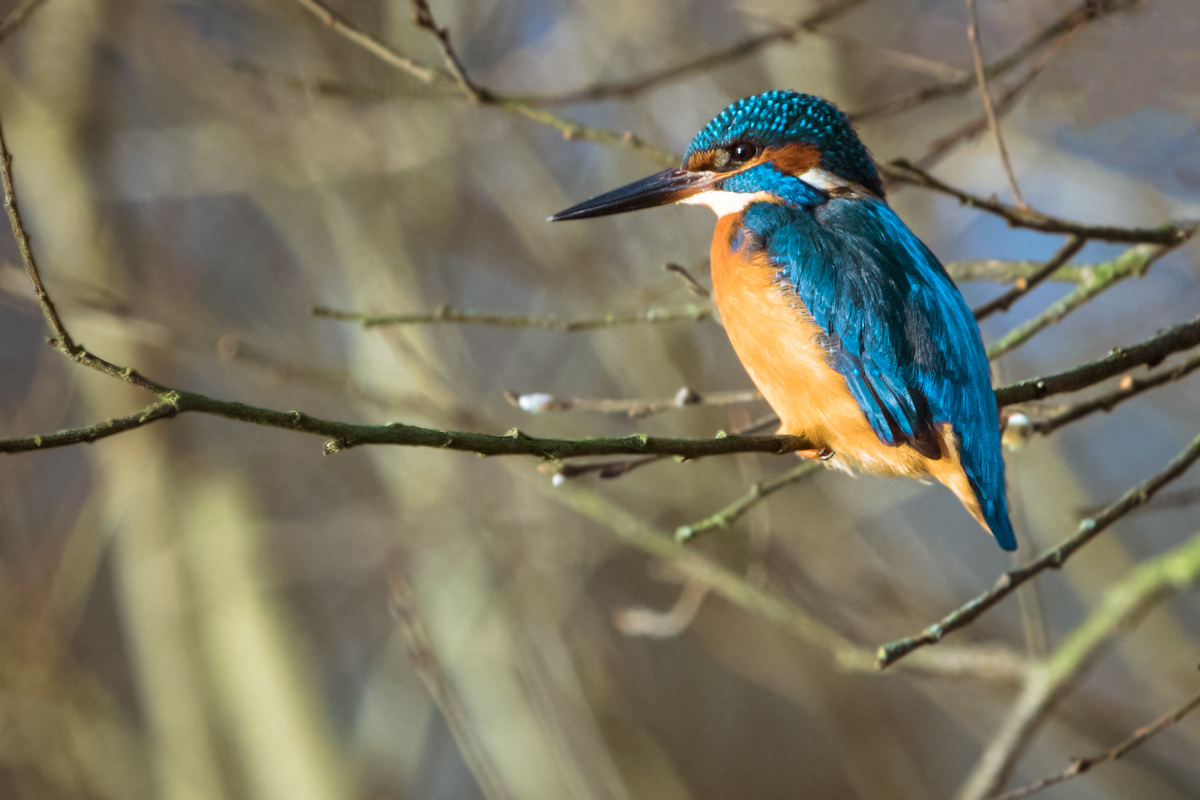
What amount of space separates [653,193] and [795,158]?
315 millimetres

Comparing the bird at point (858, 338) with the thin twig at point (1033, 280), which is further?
the thin twig at point (1033, 280)

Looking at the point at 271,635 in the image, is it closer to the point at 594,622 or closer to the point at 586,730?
the point at 586,730

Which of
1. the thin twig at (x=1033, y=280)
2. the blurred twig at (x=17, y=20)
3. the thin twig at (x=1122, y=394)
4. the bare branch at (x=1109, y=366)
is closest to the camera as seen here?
the bare branch at (x=1109, y=366)

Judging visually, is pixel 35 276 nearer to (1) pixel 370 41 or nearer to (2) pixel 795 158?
(1) pixel 370 41

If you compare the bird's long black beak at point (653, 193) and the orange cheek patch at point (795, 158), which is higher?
the bird's long black beak at point (653, 193)

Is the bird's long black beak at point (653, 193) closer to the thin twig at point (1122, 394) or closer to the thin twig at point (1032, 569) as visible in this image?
the thin twig at point (1122, 394)

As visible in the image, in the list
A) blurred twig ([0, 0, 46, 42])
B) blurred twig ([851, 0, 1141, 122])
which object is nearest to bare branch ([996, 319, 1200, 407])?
blurred twig ([851, 0, 1141, 122])

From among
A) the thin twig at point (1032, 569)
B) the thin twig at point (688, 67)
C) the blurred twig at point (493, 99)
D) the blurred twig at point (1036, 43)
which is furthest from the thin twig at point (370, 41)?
the thin twig at point (1032, 569)

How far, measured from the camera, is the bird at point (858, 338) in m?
1.58

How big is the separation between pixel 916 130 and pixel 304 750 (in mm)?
4047

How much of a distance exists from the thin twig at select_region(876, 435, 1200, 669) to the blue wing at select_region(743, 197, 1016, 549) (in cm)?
9

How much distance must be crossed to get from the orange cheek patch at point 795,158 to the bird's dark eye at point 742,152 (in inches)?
1.6

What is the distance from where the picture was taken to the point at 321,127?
14.0 ft

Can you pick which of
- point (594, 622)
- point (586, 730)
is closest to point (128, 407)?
point (586, 730)
